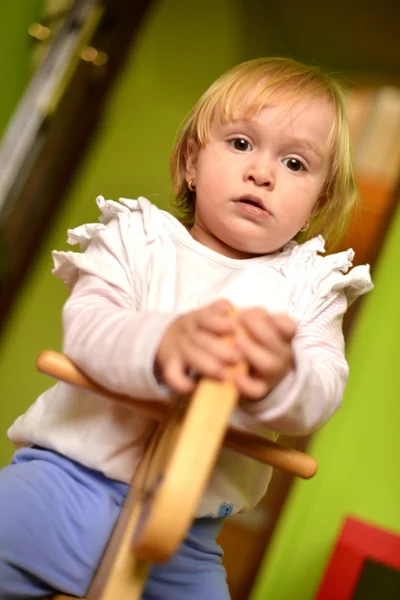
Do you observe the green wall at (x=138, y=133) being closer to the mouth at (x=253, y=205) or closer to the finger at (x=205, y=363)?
the mouth at (x=253, y=205)

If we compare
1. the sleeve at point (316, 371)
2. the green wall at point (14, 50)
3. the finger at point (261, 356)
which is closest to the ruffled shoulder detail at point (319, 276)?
the sleeve at point (316, 371)

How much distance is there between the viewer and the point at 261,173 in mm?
689

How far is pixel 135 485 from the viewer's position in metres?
0.63

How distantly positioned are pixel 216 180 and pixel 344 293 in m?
0.17

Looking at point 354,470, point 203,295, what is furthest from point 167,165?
point 203,295

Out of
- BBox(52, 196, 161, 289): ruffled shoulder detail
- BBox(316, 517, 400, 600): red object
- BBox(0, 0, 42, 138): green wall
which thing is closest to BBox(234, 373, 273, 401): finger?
BBox(52, 196, 161, 289): ruffled shoulder detail

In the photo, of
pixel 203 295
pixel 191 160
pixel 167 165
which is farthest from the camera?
pixel 167 165

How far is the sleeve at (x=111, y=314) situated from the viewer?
53 cm

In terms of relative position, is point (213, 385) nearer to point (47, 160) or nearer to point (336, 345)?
point (336, 345)

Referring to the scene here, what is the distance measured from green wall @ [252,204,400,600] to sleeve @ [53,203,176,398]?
2.35ft

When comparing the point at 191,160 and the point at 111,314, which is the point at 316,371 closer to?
the point at 111,314

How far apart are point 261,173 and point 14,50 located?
0.82 m

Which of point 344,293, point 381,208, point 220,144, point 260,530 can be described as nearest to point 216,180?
point 220,144

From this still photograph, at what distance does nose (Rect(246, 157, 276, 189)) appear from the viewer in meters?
0.69
